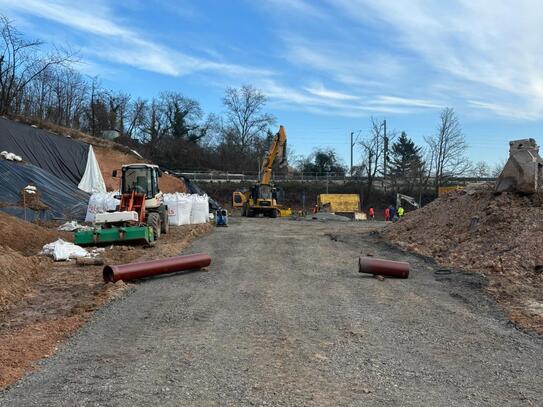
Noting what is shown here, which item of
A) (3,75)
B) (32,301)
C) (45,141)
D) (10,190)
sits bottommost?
(32,301)

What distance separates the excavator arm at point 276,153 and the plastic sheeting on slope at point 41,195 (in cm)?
1594

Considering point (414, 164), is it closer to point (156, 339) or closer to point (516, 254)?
point (516, 254)

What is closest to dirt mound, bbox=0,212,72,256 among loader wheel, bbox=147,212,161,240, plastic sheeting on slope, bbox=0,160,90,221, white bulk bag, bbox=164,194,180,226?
loader wheel, bbox=147,212,161,240

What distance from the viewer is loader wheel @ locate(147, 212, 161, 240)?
18000mm

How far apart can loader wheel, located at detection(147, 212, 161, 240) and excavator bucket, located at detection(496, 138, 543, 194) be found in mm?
12176

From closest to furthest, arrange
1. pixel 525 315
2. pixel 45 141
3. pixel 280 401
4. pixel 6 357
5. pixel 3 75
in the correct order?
pixel 280 401
pixel 6 357
pixel 525 315
pixel 45 141
pixel 3 75

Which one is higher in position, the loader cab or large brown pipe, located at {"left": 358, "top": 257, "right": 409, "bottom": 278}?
the loader cab

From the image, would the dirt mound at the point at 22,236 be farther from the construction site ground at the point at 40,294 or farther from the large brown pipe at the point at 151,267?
the large brown pipe at the point at 151,267

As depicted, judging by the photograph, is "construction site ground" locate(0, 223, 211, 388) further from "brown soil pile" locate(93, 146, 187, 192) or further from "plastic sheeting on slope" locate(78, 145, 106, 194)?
"brown soil pile" locate(93, 146, 187, 192)

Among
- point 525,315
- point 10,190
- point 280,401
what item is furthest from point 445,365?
point 10,190

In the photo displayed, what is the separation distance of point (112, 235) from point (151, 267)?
16.4 feet

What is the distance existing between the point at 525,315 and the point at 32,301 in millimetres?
8488

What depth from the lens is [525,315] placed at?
27.6ft

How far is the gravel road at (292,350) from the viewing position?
4852 millimetres
